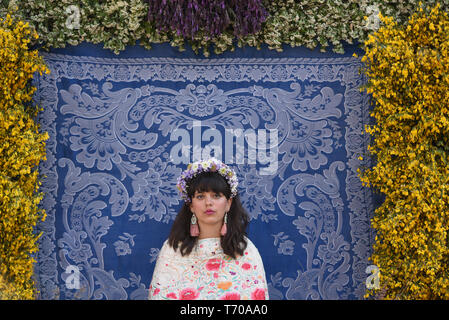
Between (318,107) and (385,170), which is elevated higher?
(318,107)

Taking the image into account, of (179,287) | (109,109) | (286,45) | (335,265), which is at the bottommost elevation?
(335,265)

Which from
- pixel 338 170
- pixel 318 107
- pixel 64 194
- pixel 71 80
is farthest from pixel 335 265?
pixel 71 80

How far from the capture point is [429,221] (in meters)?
3.56

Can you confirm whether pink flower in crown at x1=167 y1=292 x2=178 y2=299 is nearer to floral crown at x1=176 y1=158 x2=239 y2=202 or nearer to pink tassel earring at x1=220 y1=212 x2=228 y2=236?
pink tassel earring at x1=220 y1=212 x2=228 y2=236

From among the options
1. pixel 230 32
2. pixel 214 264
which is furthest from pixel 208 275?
pixel 230 32

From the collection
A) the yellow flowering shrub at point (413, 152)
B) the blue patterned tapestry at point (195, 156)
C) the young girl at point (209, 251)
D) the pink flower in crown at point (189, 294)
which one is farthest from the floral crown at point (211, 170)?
the yellow flowering shrub at point (413, 152)

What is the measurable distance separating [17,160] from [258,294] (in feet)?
6.20

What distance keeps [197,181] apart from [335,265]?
1.52 meters

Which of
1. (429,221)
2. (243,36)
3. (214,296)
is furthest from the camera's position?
(243,36)

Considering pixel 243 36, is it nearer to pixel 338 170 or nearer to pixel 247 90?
pixel 247 90

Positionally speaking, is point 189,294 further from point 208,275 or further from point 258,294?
point 258,294

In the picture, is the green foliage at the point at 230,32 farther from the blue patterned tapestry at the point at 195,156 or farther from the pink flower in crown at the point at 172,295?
the pink flower in crown at the point at 172,295

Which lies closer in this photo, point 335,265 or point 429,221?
point 429,221

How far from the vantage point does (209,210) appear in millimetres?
2885
